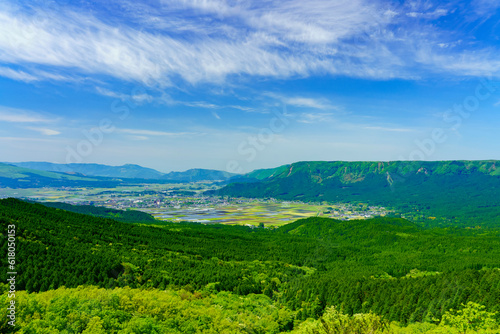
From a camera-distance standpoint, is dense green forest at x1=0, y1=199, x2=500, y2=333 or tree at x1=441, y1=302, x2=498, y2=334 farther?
tree at x1=441, y1=302, x2=498, y2=334

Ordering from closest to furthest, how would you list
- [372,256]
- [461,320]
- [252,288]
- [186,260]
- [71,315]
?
[71,315] → [461,320] → [252,288] → [186,260] → [372,256]

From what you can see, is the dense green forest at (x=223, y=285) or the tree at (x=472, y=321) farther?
the tree at (x=472, y=321)

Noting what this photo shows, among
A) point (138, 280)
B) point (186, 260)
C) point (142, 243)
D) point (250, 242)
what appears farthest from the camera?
point (250, 242)

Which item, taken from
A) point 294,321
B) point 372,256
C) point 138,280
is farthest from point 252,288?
point 372,256

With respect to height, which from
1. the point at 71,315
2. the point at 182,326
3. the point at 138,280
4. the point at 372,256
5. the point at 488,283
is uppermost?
the point at 71,315

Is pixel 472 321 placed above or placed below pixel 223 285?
above

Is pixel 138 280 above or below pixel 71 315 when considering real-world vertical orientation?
below

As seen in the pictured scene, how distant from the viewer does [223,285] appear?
8200cm

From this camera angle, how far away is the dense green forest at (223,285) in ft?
144

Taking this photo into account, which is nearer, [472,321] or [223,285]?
[472,321]

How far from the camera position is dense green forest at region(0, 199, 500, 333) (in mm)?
44000

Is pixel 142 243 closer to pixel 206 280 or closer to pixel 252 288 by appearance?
pixel 206 280

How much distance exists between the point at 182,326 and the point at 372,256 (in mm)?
144960

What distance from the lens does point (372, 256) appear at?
16175 centimetres
